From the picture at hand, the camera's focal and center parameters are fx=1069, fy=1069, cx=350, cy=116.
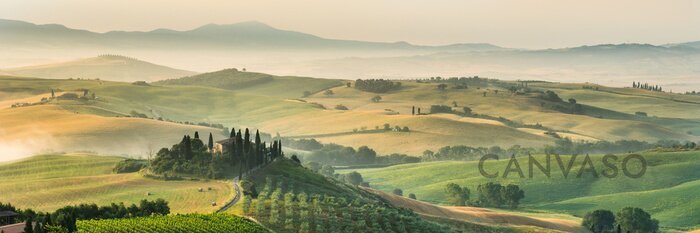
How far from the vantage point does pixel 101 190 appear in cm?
13400

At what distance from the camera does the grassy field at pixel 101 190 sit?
121562mm

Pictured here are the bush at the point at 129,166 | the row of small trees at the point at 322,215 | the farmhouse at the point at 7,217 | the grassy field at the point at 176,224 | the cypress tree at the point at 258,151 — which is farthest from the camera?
the bush at the point at 129,166

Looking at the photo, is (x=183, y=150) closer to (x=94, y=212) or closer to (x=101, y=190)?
(x=101, y=190)

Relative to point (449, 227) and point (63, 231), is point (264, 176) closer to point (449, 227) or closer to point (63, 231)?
point (449, 227)

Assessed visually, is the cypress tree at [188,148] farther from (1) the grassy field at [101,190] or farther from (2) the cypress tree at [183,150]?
(1) the grassy field at [101,190]

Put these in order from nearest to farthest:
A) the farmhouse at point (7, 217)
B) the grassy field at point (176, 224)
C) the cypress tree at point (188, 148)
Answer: the grassy field at point (176, 224), the farmhouse at point (7, 217), the cypress tree at point (188, 148)

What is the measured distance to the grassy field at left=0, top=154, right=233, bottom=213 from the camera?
399ft

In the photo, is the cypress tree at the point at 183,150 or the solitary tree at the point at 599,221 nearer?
the cypress tree at the point at 183,150

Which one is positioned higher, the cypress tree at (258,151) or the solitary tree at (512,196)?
the cypress tree at (258,151)

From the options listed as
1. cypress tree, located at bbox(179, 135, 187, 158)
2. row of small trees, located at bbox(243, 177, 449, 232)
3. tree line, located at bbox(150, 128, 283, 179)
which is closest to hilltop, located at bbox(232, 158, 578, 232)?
row of small trees, located at bbox(243, 177, 449, 232)

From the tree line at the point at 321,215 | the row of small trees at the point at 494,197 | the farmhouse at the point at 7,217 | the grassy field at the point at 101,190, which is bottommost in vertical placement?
the row of small trees at the point at 494,197

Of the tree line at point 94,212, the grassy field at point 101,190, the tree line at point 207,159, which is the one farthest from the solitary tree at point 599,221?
the tree line at point 94,212

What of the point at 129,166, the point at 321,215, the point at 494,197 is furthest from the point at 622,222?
the point at 129,166

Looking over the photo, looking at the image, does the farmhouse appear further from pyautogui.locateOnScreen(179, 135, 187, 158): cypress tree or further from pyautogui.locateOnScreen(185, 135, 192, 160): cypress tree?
pyautogui.locateOnScreen(179, 135, 187, 158): cypress tree
